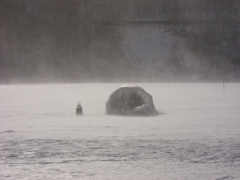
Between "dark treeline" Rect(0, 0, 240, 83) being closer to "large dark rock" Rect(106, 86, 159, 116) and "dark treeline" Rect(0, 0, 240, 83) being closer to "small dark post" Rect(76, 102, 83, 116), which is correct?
"large dark rock" Rect(106, 86, 159, 116)

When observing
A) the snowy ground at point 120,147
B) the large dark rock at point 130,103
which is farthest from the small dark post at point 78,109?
the large dark rock at point 130,103

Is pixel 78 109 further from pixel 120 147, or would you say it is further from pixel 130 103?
pixel 120 147

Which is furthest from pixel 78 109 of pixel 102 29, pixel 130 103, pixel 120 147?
pixel 102 29

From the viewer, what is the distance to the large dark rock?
29.4 feet

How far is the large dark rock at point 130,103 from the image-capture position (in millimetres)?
8953

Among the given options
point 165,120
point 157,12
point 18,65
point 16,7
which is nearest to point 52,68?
point 18,65

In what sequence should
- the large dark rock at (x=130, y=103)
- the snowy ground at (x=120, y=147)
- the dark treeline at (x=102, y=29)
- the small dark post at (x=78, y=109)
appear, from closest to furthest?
the snowy ground at (x=120, y=147) < the small dark post at (x=78, y=109) < the large dark rock at (x=130, y=103) < the dark treeline at (x=102, y=29)

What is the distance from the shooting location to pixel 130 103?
373 inches

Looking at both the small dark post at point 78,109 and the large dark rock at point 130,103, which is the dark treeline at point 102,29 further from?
the small dark post at point 78,109

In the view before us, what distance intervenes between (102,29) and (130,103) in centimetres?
3634

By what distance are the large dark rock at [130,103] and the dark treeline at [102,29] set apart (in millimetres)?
33178

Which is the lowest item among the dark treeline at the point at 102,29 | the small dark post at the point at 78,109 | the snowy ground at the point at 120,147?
the snowy ground at the point at 120,147

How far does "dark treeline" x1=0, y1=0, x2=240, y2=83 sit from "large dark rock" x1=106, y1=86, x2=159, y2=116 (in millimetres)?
33178

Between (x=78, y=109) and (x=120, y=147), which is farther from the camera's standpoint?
(x=78, y=109)
